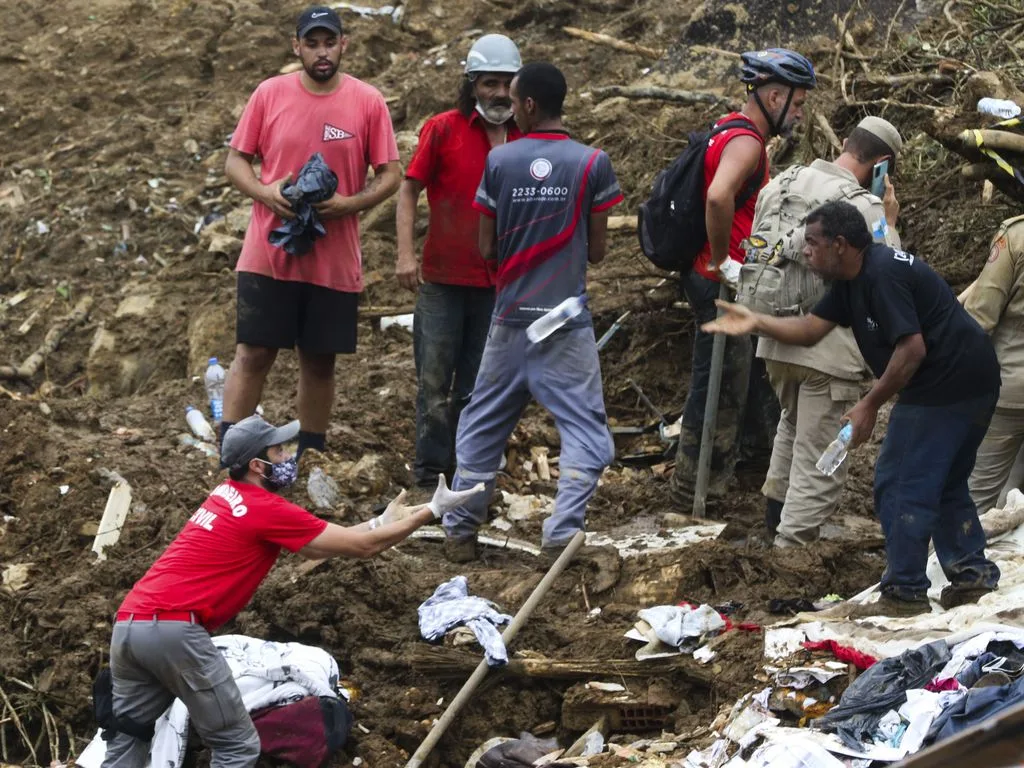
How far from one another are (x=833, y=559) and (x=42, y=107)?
36.1ft

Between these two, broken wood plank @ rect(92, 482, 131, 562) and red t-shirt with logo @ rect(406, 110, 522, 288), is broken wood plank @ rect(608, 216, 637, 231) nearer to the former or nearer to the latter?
red t-shirt with logo @ rect(406, 110, 522, 288)

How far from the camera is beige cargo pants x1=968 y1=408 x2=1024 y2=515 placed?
6848 mm

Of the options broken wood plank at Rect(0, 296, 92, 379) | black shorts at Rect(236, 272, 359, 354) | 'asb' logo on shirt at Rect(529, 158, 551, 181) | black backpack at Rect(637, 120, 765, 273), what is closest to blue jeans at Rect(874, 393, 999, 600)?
black backpack at Rect(637, 120, 765, 273)

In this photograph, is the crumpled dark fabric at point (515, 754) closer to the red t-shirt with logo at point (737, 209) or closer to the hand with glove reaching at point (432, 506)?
the hand with glove reaching at point (432, 506)

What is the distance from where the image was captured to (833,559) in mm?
6609

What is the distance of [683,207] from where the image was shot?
23.5 ft

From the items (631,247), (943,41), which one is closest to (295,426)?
(631,247)

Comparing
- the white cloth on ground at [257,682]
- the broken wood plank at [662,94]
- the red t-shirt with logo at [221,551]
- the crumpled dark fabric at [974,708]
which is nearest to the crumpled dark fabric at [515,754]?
the white cloth on ground at [257,682]

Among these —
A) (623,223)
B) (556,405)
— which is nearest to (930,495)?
(556,405)

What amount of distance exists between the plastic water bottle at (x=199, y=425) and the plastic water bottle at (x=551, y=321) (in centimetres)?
294

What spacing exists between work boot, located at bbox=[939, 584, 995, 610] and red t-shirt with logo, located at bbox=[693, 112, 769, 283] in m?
1.98

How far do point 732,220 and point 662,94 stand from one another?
4.54 meters

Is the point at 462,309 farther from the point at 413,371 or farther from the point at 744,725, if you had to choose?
the point at 744,725

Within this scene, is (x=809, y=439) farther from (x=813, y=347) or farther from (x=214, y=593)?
(x=214, y=593)
